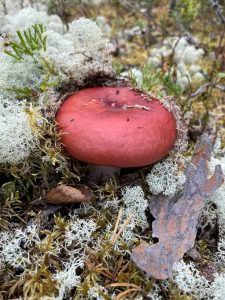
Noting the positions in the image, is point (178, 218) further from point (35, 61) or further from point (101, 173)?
point (35, 61)

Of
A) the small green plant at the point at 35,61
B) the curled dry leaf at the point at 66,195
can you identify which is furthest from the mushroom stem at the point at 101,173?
the small green plant at the point at 35,61

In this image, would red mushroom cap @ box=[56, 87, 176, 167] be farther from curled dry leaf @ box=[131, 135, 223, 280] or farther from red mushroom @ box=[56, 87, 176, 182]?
curled dry leaf @ box=[131, 135, 223, 280]

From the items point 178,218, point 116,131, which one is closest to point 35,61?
point 116,131

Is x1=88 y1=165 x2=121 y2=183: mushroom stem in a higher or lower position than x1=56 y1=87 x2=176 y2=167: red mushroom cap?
lower

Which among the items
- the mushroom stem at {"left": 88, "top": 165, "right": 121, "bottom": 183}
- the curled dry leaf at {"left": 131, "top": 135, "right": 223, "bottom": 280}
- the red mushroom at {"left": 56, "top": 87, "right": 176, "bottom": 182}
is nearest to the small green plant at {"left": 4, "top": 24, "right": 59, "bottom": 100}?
the red mushroom at {"left": 56, "top": 87, "right": 176, "bottom": 182}

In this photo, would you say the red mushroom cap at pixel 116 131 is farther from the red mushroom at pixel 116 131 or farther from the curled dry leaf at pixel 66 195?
the curled dry leaf at pixel 66 195
